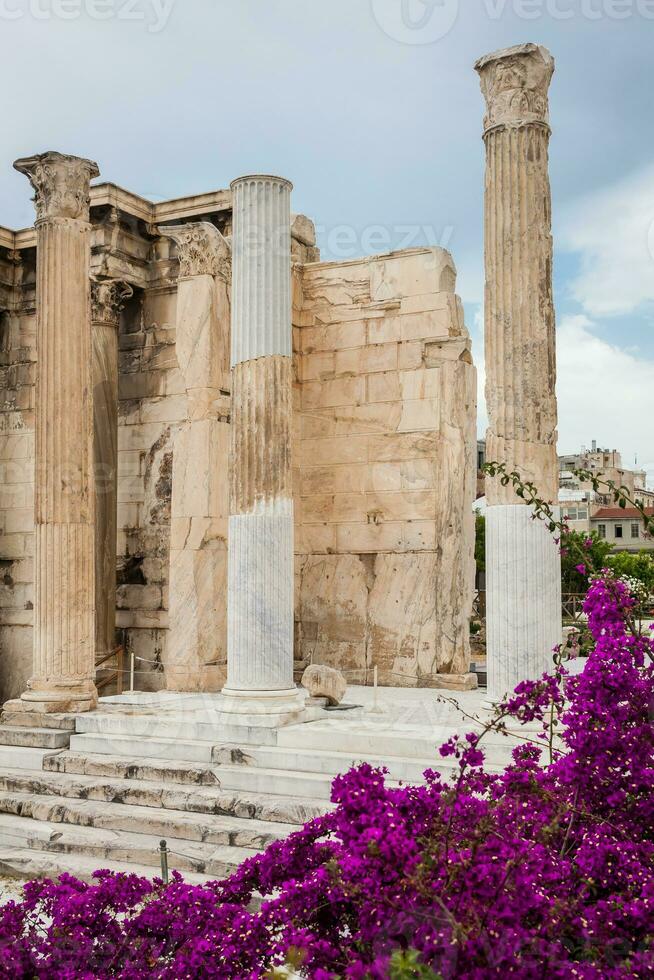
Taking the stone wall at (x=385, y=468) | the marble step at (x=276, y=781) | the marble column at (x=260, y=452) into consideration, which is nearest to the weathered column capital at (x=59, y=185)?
the marble column at (x=260, y=452)

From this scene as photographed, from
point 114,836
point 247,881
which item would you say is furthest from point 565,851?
point 114,836

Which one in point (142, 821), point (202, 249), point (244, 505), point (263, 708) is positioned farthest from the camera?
point (202, 249)

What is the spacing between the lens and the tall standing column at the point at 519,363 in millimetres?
9734

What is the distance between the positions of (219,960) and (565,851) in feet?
4.54

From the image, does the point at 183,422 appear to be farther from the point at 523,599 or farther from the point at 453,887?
the point at 453,887

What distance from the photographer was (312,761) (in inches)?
382

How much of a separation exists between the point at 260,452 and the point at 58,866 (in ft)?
15.4

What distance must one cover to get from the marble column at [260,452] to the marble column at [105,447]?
3.68 meters

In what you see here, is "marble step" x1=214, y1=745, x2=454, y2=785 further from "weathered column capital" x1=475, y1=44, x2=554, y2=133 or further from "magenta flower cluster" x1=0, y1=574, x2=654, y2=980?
"weathered column capital" x1=475, y1=44, x2=554, y2=133

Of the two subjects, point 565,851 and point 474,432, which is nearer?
point 565,851

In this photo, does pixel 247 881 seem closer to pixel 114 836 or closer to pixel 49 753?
pixel 114 836

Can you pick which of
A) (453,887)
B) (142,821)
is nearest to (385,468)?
(142,821)

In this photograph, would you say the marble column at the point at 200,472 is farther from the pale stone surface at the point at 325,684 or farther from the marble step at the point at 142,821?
the marble step at the point at 142,821

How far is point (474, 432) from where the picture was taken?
A: 13836mm
